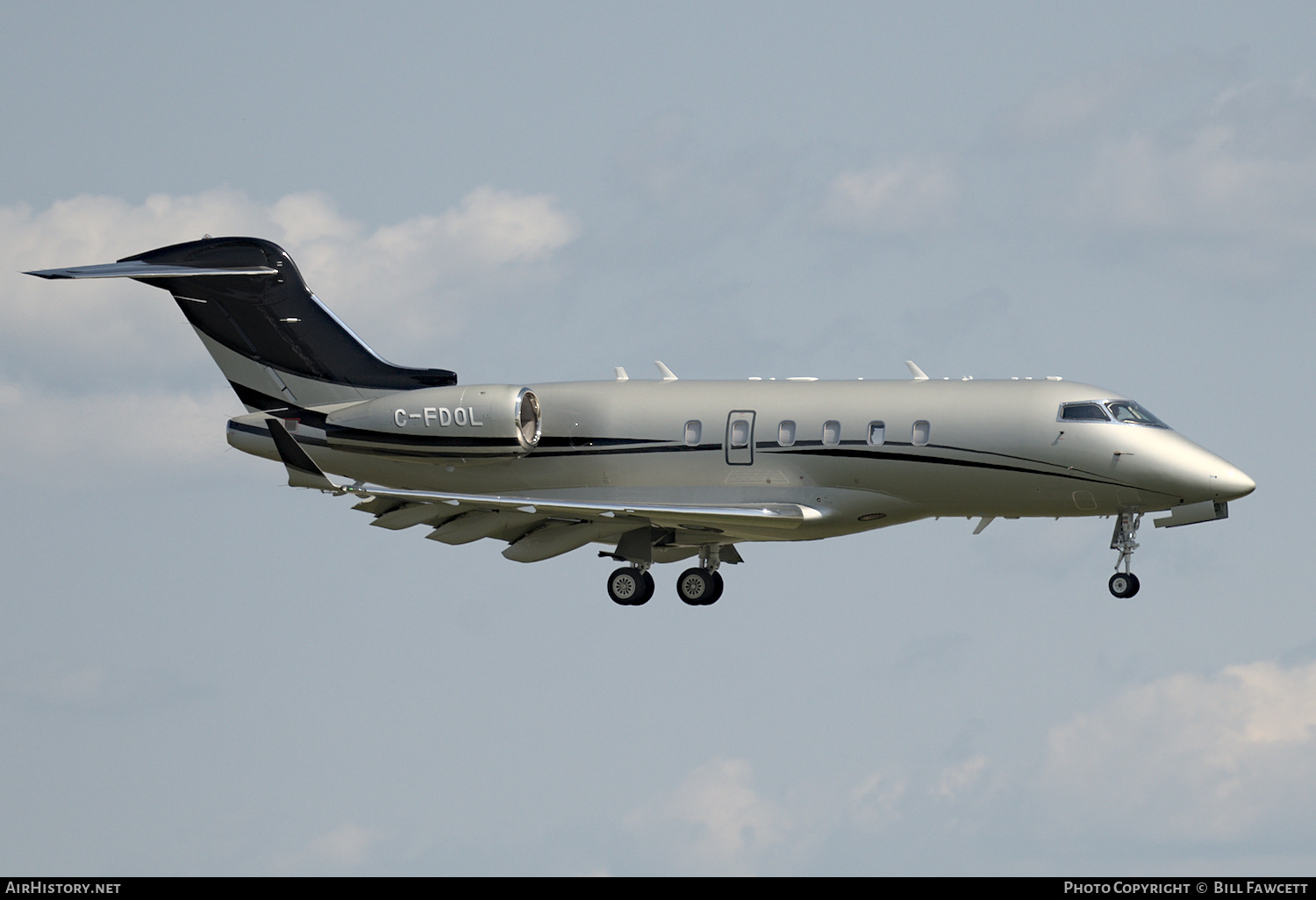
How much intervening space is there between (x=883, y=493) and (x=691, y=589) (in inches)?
188

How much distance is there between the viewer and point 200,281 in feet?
126

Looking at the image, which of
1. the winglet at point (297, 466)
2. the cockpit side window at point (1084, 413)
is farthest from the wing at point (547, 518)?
the cockpit side window at point (1084, 413)

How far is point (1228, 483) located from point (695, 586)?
10170 millimetres

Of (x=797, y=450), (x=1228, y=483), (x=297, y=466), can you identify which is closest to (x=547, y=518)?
(x=797, y=450)

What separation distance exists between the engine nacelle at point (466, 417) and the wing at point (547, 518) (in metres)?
1.11

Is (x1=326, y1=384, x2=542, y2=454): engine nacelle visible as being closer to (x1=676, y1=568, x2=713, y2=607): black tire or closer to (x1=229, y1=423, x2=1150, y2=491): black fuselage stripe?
(x1=229, y1=423, x2=1150, y2=491): black fuselage stripe

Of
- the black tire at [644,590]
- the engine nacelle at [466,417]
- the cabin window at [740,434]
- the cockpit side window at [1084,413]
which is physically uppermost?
the engine nacelle at [466,417]

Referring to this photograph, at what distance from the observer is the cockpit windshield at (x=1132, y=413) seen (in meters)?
32.8

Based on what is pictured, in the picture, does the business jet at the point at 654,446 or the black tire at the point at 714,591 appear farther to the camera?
the black tire at the point at 714,591

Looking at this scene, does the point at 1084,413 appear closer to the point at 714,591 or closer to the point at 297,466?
the point at 714,591

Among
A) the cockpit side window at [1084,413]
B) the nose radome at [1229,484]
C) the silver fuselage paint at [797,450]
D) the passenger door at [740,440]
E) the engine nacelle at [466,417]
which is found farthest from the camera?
the engine nacelle at [466,417]

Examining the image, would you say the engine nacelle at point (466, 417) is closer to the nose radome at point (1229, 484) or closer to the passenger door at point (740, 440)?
the passenger door at point (740, 440)

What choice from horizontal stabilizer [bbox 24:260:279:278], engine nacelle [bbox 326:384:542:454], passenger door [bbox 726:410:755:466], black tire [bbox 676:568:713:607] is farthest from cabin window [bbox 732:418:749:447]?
horizontal stabilizer [bbox 24:260:279:278]

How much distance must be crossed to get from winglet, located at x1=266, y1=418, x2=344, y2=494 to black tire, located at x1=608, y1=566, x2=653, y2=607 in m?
6.57
